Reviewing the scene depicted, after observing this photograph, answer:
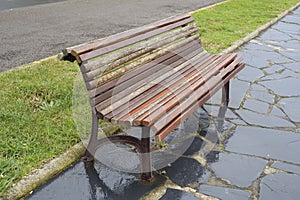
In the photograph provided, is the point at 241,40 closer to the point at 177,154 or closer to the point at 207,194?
the point at 177,154

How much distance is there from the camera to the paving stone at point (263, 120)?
13.0ft

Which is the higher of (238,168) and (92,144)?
(92,144)

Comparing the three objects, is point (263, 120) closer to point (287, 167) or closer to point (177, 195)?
point (287, 167)

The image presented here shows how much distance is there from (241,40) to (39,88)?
13.3 ft

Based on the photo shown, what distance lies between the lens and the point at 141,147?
287cm

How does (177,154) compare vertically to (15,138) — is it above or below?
below

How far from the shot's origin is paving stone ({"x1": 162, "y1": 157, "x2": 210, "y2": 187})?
3012 mm

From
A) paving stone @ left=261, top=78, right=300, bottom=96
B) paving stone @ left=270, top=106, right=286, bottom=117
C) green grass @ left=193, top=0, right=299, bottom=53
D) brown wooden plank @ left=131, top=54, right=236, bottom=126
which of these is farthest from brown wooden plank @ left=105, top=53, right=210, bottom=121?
green grass @ left=193, top=0, right=299, bottom=53

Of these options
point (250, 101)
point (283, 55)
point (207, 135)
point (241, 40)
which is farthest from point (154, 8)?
point (207, 135)

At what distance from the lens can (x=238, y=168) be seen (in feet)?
10.5

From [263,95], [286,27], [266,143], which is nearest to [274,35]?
[286,27]

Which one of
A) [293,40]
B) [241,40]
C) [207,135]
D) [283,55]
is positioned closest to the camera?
[207,135]

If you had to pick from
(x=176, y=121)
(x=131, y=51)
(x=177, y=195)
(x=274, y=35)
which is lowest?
(x=274, y=35)

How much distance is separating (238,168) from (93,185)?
3.83 ft
